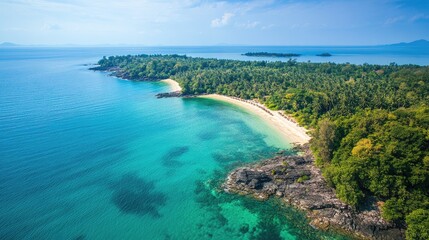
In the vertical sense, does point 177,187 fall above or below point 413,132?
below

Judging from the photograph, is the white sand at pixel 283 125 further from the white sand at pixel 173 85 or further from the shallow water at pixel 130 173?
the white sand at pixel 173 85

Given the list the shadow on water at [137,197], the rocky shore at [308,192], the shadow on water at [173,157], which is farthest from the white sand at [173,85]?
the rocky shore at [308,192]

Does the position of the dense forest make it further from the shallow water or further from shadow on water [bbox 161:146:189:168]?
shadow on water [bbox 161:146:189:168]

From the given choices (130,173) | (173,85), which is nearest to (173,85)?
(173,85)

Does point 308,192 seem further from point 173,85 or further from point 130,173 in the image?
point 173,85

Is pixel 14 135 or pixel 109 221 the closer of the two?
pixel 109 221

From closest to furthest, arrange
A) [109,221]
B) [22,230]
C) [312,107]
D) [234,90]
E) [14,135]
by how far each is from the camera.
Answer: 1. [22,230]
2. [109,221]
3. [14,135]
4. [312,107]
5. [234,90]

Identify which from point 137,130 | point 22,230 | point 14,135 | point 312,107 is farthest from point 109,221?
point 312,107

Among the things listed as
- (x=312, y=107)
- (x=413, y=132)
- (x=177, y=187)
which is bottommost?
(x=177, y=187)

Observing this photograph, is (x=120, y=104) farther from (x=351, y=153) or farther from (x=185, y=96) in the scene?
(x=351, y=153)
